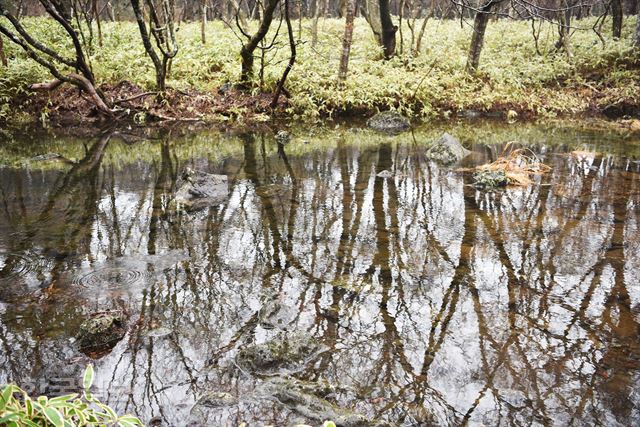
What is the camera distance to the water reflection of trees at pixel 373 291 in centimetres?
323

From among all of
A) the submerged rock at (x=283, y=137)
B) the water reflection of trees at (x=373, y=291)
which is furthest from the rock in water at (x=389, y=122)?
the water reflection of trees at (x=373, y=291)

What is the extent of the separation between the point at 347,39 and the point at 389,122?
322 cm

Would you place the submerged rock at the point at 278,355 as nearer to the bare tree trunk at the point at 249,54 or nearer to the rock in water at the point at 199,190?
the rock in water at the point at 199,190

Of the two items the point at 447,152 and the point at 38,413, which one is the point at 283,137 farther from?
the point at 38,413

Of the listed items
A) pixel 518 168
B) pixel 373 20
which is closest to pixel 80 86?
pixel 518 168

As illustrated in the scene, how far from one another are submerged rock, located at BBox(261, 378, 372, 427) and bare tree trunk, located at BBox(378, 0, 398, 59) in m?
17.2

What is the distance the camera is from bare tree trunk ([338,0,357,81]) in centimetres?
1453

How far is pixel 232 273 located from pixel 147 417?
2.04 m

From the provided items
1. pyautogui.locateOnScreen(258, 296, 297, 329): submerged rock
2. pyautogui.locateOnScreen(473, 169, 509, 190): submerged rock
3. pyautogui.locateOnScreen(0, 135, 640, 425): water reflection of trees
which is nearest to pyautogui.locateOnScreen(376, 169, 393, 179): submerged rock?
pyautogui.locateOnScreen(0, 135, 640, 425): water reflection of trees

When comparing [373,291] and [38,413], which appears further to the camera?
[373,291]

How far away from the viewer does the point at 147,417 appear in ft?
9.61

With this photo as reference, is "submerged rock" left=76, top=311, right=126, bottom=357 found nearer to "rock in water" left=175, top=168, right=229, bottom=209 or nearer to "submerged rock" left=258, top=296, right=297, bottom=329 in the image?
"submerged rock" left=258, top=296, right=297, bottom=329

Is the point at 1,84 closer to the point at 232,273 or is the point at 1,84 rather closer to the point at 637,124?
the point at 232,273

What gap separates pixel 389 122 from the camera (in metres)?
14.3
